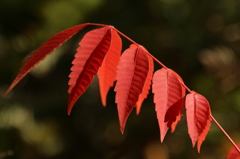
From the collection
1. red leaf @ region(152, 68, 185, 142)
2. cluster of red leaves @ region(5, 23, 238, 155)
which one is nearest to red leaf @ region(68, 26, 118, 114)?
cluster of red leaves @ region(5, 23, 238, 155)

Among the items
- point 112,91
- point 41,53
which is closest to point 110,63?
point 41,53

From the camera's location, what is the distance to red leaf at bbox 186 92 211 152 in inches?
26.5

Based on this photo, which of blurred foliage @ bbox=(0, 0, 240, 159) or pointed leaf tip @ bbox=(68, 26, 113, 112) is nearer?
pointed leaf tip @ bbox=(68, 26, 113, 112)

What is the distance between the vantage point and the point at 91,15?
275 cm

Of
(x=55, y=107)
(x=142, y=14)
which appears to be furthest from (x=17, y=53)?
(x=142, y=14)

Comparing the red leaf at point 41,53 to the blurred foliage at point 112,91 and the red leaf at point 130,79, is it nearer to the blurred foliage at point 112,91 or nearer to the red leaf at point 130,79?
the red leaf at point 130,79

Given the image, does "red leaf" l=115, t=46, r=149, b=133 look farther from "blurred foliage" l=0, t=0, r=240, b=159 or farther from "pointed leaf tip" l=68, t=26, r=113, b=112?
"blurred foliage" l=0, t=0, r=240, b=159

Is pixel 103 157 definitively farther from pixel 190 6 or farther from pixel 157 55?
pixel 190 6

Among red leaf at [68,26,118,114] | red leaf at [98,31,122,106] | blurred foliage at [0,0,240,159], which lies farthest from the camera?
blurred foliage at [0,0,240,159]

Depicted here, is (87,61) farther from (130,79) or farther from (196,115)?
(196,115)

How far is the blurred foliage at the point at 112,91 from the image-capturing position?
2609 mm

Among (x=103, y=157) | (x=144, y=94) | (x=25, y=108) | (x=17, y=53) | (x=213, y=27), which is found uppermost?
(x=144, y=94)

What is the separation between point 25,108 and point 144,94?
78.6 inches

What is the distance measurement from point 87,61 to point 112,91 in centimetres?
199
